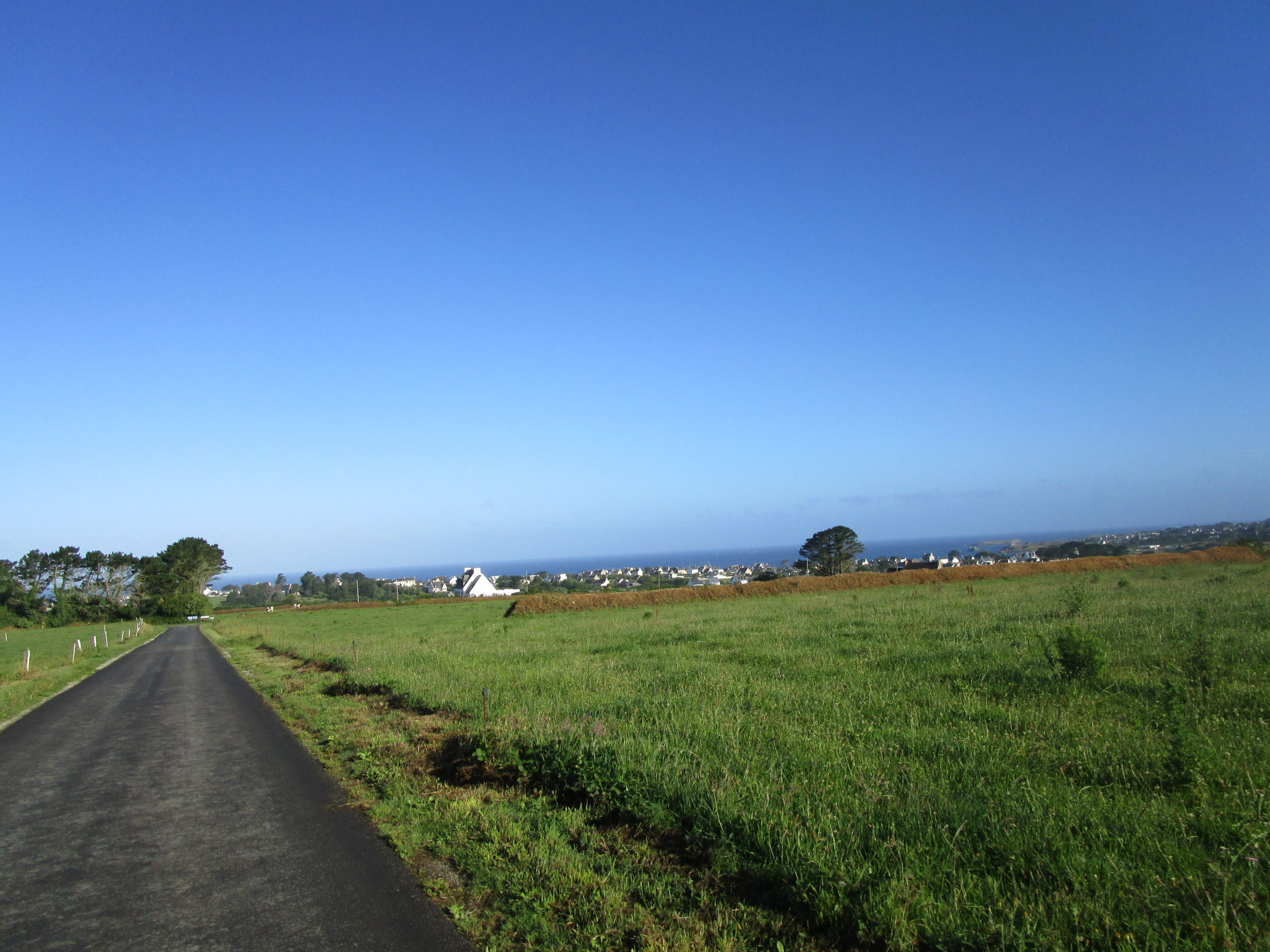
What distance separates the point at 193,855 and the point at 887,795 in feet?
21.0

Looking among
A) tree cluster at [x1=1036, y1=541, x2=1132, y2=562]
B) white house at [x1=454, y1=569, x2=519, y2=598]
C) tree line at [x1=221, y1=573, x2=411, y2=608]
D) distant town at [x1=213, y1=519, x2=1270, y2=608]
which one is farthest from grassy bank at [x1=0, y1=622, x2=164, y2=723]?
tree cluster at [x1=1036, y1=541, x2=1132, y2=562]

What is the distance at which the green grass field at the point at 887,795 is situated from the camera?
4312 mm

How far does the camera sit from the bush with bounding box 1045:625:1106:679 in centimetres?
1003

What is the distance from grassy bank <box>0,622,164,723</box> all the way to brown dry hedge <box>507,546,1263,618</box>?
2672 cm

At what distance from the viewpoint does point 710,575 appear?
525ft

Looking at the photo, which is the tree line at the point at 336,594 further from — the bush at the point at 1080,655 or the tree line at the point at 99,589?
the bush at the point at 1080,655

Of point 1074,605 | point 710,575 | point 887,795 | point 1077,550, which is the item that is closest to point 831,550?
point 1077,550

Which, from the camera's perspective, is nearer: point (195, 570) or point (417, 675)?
point (417, 675)

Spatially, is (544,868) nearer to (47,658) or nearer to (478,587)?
(47,658)

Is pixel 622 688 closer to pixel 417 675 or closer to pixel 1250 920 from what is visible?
pixel 417 675

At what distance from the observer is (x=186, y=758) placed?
10828mm

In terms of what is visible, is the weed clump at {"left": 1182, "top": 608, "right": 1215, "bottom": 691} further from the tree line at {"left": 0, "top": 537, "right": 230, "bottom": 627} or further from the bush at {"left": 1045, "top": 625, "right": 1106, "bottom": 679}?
the tree line at {"left": 0, "top": 537, "right": 230, "bottom": 627}

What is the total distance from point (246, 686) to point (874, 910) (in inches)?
806

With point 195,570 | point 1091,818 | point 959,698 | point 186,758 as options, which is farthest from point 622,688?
point 195,570
